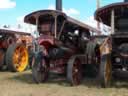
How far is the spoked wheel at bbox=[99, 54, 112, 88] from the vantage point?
945 centimetres

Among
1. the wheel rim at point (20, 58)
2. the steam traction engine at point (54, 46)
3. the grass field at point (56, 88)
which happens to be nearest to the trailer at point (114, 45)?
the grass field at point (56, 88)

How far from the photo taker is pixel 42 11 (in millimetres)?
10984

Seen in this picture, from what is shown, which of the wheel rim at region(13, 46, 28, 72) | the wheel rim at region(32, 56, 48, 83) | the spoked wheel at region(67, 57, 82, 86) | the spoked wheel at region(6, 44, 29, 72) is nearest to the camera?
the spoked wheel at region(67, 57, 82, 86)

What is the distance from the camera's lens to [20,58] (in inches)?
570

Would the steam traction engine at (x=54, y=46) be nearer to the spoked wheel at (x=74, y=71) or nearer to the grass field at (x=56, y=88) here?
the spoked wheel at (x=74, y=71)

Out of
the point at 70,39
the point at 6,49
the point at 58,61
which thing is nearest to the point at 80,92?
the point at 58,61

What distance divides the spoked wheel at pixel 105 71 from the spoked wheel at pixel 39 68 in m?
2.25

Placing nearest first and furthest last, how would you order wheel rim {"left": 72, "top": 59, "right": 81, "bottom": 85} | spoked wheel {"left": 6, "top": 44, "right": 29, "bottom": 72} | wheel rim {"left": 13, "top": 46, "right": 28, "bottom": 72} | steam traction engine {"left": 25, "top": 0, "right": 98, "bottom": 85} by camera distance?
wheel rim {"left": 72, "top": 59, "right": 81, "bottom": 85}
steam traction engine {"left": 25, "top": 0, "right": 98, "bottom": 85}
spoked wheel {"left": 6, "top": 44, "right": 29, "bottom": 72}
wheel rim {"left": 13, "top": 46, "right": 28, "bottom": 72}

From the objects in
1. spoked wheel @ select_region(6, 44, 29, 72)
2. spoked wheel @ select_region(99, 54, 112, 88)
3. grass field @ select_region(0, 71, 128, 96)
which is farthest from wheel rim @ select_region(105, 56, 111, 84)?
spoked wheel @ select_region(6, 44, 29, 72)

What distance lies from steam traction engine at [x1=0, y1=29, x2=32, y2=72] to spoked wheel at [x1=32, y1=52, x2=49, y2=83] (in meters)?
2.54

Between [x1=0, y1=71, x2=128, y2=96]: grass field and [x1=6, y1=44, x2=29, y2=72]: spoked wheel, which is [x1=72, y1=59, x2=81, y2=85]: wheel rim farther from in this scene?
[x1=6, y1=44, x2=29, y2=72]: spoked wheel

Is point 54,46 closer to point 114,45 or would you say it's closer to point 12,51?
point 114,45

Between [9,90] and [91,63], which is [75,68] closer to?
[91,63]

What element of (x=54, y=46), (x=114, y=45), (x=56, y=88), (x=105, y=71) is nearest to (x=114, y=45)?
(x=114, y=45)
